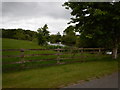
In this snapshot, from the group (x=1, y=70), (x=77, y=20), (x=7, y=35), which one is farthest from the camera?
(x=7, y=35)

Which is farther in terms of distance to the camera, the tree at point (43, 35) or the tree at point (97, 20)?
the tree at point (43, 35)

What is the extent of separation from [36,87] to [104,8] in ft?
32.5

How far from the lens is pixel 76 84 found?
212 inches

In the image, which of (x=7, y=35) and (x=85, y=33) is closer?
(x=85, y=33)

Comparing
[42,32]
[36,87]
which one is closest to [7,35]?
[42,32]

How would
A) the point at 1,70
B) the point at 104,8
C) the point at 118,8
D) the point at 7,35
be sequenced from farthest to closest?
the point at 7,35 → the point at 104,8 → the point at 118,8 → the point at 1,70

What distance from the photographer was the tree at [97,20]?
1164 cm

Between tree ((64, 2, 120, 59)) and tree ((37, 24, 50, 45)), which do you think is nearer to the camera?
tree ((64, 2, 120, 59))

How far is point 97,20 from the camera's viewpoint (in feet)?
39.5

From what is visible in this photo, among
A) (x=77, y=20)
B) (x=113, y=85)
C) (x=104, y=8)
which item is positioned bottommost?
(x=113, y=85)

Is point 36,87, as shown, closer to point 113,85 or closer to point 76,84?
A: point 76,84

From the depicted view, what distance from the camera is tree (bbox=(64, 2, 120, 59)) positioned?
11.6 meters

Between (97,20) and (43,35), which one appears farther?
(43,35)

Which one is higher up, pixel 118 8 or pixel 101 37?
pixel 118 8
